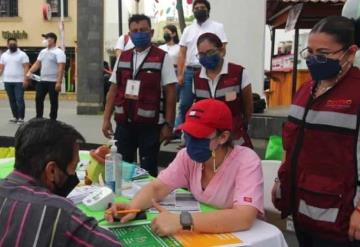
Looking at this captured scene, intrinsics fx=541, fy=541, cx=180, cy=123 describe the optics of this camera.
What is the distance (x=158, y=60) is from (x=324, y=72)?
2.18 m

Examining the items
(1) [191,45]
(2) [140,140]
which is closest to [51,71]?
(1) [191,45]

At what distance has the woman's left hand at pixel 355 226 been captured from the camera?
2.20m

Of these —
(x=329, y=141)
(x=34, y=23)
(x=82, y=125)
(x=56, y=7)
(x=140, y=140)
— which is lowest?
(x=82, y=125)

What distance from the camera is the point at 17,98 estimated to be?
9.73 m

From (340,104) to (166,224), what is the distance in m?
0.87

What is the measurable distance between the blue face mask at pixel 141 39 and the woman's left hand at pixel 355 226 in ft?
8.26

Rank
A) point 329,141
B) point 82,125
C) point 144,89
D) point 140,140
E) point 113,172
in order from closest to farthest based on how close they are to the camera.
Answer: point 329,141, point 113,172, point 144,89, point 140,140, point 82,125

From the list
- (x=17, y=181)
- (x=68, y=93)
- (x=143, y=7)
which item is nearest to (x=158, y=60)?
(x=17, y=181)

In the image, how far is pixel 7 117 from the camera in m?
11.0

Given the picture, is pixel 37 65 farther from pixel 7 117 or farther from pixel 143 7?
pixel 143 7

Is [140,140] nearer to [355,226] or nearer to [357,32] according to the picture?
[357,32]

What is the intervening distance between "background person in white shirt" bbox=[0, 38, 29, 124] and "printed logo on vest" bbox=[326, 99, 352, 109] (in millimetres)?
8191

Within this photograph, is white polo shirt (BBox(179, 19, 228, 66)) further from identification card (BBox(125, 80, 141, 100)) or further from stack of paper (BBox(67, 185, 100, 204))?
stack of paper (BBox(67, 185, 100, 204))

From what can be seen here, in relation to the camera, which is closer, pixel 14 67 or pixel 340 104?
pixel 340 104
